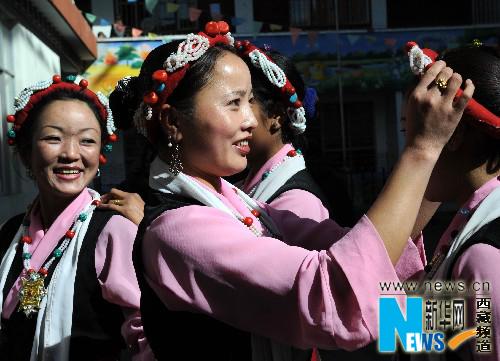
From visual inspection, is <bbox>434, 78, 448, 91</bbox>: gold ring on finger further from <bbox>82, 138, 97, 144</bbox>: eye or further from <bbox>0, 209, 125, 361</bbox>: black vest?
<bbox>82, 138, 97, 144</bbox>: eye

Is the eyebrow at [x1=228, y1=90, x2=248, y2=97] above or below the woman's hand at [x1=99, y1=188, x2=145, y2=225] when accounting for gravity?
above

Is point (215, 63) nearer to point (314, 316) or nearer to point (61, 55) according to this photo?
point (314, 316)

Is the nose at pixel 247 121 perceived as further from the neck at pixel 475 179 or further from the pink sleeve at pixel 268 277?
the neck at pixel 475 179

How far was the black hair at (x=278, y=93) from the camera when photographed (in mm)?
2215

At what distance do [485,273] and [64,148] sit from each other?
Result: 56.9 inches

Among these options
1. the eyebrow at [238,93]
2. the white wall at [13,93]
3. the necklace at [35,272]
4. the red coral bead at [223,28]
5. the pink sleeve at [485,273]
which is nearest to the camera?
the pink sleeve at [485,273]

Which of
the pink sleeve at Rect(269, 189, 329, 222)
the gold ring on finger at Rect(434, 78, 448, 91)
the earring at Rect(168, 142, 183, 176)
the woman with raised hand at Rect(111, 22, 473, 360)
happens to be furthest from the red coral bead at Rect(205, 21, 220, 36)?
the pink sleeve at Rect(269, 189, 329, 222)

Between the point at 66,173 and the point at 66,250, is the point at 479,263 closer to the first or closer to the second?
the point at 66,250

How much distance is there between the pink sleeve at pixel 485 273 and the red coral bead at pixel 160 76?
2.36ft

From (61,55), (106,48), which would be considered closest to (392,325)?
(61,55)

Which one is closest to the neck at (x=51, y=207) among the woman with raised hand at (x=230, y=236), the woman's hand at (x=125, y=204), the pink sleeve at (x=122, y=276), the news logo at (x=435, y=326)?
the woman's hand at (x=125, y=204)

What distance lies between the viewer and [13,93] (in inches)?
231

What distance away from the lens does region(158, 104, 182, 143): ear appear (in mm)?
1517

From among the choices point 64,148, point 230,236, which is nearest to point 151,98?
point 230,236
